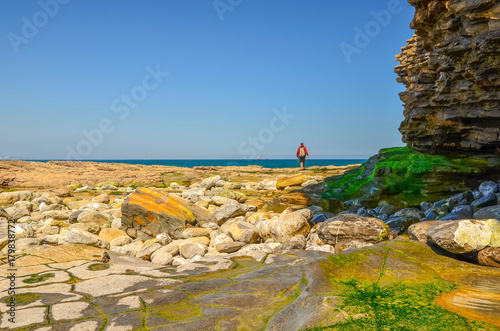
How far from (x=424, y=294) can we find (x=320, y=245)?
4335 millimetres

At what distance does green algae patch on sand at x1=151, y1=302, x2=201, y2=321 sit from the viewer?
3.63 meters

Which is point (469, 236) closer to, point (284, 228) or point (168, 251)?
point (284, 228)

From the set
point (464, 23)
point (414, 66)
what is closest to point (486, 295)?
point (464, 23)

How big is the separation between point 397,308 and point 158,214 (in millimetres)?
7822

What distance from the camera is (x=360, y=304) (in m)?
3.03

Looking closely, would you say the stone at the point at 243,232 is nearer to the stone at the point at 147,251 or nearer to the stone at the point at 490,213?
the stone at the point at 147,251

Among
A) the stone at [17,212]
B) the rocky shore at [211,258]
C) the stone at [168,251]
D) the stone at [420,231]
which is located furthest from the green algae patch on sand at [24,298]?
the stone at [17,212]

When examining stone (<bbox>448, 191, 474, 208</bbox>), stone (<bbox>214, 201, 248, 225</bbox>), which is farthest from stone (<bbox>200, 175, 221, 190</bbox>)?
stone (<bbox>448, 191, 474, 208</bbox>)

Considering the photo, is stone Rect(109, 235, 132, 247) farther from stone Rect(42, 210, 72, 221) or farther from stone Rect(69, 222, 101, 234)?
stone Rect(42, 210, 72, 221)

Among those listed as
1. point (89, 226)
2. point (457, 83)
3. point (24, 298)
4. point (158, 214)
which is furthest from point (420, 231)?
point (89, 226)

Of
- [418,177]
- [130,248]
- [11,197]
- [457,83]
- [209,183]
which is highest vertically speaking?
[457,83]

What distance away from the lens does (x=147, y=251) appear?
7.90 m

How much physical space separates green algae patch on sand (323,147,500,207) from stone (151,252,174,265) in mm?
7800

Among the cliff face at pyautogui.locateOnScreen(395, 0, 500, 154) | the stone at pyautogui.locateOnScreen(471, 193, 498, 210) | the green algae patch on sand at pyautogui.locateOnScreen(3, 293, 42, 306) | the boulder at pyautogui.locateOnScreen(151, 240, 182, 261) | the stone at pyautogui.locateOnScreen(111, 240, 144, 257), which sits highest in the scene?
the cliff face at pyautogui.locateOnScreen(395, 0, 500, 154)
